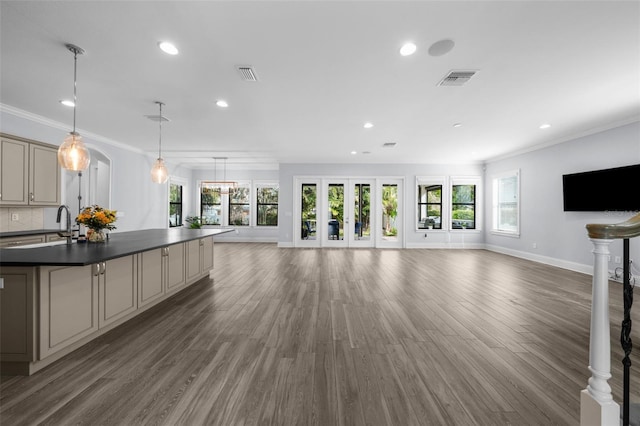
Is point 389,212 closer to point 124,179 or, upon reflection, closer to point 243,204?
point 243,204

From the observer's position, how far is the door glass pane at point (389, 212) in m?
9.20

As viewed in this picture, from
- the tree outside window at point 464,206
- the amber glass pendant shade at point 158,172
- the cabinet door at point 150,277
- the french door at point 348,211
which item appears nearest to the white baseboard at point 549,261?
the tree outside window at point 464,206

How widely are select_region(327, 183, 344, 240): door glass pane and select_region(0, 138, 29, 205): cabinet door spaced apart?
7.08 metres

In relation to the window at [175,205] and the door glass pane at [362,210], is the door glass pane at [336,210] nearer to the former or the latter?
the door glass pane at [362,210]

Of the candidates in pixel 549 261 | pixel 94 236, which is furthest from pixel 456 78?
pixel 549 261

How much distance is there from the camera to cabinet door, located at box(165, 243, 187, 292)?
373 centimetres

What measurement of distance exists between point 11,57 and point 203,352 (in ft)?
12.4

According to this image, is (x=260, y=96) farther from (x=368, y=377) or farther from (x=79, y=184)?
(x=79, y=184)

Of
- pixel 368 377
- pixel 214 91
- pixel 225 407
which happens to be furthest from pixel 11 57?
pixel 368 377

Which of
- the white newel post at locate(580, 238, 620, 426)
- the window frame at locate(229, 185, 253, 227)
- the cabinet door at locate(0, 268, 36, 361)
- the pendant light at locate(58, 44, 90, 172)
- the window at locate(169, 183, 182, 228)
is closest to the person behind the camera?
the white newel post at locate(580, 238, 620, 426)

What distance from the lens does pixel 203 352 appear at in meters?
2.38

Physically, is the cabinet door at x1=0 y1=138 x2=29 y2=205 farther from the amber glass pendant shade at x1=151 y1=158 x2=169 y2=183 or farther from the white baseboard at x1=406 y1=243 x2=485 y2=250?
the white baseboard at x1=406 y1=243 x2=485 y2=250

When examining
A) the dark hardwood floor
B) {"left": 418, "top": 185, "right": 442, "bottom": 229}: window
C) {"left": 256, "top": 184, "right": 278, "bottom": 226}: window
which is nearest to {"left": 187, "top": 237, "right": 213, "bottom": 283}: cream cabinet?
the dark hardwood floor

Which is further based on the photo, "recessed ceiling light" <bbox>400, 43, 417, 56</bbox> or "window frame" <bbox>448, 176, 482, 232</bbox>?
"window frame" <bbox>448, 176, 482, 232</bbox>
